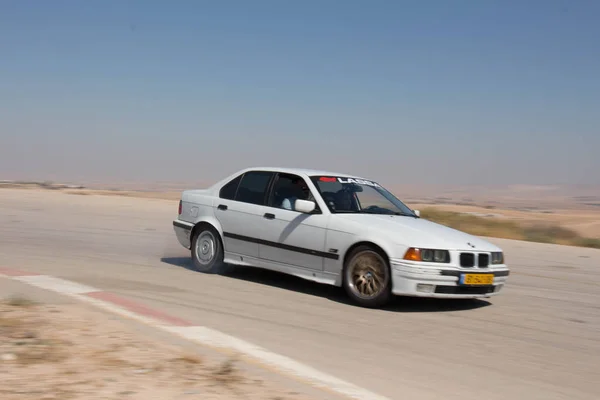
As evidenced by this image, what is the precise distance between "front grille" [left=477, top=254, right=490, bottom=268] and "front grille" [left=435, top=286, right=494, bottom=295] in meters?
0.25

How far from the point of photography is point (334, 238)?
901 centimetres

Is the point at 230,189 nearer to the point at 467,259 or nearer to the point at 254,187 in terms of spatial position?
the point at 254,187

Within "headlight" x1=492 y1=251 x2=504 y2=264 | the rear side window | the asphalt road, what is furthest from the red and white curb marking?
"headlight" x1=492 y1=251 x2=504 y2=264

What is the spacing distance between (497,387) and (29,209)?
21127 mm

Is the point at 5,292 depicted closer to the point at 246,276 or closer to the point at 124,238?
the point at 246,276

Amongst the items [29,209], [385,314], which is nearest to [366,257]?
[385,314]

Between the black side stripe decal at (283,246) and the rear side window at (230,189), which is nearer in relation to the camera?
the black side stripe decal at (283,246)

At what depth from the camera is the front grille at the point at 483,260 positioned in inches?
342

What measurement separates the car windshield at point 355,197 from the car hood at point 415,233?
30cm

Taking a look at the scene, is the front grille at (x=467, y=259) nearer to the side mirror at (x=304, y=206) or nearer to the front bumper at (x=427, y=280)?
the front bumper at (x=427, y=280)

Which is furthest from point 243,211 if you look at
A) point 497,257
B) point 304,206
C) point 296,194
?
point 497,257

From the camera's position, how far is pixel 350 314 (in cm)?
820

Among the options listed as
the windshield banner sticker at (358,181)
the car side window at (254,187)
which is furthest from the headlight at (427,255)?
the car side window at (254,187)

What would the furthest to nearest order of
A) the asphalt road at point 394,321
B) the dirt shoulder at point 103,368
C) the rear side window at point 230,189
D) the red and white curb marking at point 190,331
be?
the rear side window at point 230,189, the asphalt road at point 394,321, the red and white curb marking at point 190,331, the dirt shoulder at point 103,368
